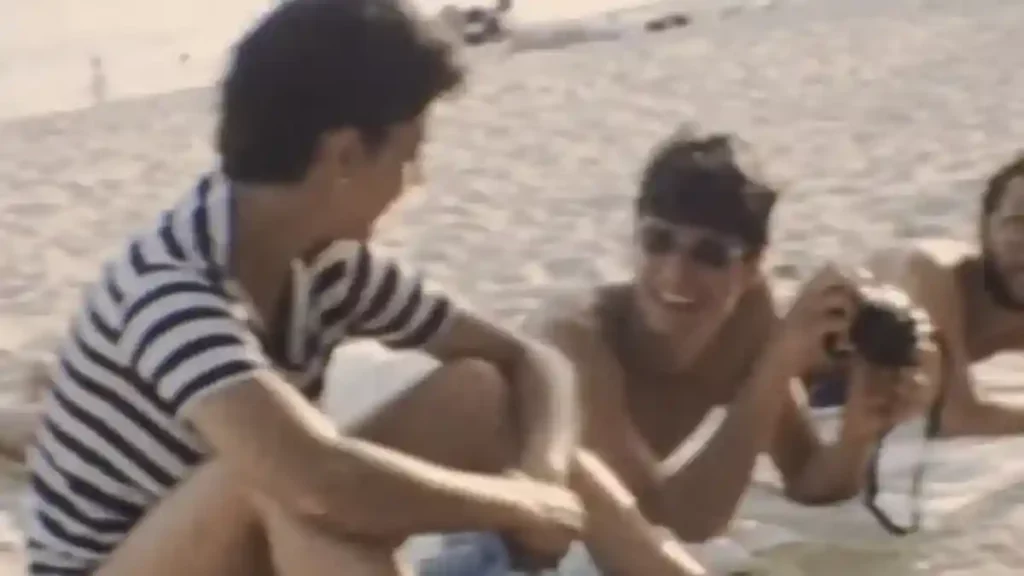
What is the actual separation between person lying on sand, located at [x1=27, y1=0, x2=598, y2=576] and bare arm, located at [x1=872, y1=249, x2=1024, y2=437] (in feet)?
2.73

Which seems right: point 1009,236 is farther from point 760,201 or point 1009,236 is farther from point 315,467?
point 315,467

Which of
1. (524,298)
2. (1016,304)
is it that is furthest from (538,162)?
(1016,304)

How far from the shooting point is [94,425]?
3.92ft

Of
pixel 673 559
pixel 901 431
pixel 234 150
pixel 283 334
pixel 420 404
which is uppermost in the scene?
pixel 234 150

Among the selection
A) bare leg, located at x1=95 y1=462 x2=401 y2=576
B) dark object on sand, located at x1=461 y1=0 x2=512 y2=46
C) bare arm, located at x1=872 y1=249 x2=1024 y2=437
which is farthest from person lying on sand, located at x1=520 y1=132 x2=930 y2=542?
dark object on sand, located at x1=461 y1=0 x2=512 y2=46

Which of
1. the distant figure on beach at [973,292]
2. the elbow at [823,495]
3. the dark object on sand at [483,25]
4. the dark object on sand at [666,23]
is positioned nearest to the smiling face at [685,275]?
the elbow at [823,495]

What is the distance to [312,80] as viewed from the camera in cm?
115

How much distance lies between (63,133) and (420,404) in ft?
12.8

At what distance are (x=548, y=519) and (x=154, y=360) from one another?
33 centimetres

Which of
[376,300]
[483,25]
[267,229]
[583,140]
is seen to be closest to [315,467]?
[267,229]

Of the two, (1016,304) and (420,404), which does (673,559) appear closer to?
(420,404)

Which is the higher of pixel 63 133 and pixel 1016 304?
pixel 1016 304

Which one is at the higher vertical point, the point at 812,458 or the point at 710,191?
the point at 710,191

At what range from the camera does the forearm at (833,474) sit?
1.80 metres
